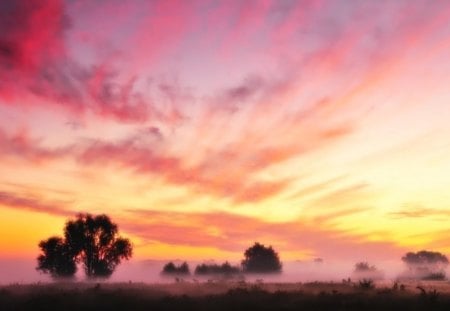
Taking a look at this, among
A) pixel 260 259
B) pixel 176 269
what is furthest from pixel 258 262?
pixel 176 269

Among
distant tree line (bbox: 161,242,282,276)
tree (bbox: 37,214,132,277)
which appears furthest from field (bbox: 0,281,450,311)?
distant tree line (bbox: 161,242,282,276)

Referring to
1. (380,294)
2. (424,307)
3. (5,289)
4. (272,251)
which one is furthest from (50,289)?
(272,251)

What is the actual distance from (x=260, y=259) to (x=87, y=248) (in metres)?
60.4

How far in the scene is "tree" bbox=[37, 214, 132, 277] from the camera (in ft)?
333

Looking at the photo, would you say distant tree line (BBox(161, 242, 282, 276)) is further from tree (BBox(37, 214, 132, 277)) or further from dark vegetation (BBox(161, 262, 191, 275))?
tree (BBox(37, 214, 132, 277))

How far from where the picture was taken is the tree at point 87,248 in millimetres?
101438

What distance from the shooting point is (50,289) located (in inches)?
1934

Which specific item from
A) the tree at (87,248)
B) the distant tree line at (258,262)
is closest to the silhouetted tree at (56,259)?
the tree at (87,248)

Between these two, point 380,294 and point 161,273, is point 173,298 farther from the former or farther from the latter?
point 161,273

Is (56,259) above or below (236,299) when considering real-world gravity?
above

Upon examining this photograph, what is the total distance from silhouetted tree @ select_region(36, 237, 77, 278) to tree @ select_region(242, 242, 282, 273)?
5863 cm

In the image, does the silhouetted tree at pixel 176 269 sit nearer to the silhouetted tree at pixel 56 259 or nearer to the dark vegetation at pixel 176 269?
the dark vegetation at pixel 176 269

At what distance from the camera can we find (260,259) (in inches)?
5728

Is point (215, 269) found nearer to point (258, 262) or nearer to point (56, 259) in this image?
point (258, 262)
